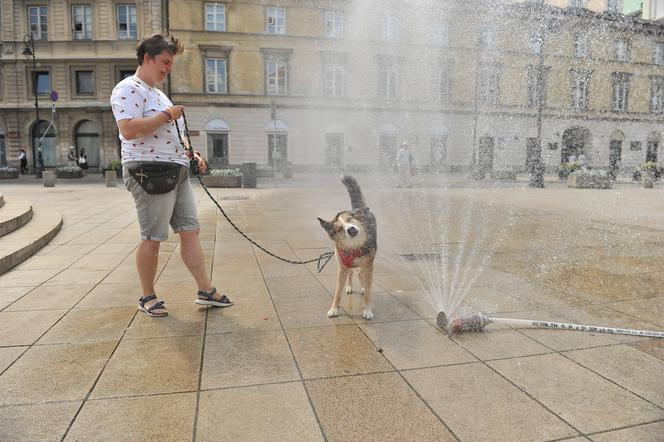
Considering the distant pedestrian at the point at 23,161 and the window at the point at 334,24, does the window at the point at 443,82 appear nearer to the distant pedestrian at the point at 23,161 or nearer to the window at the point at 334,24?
the window at the point at 334,24

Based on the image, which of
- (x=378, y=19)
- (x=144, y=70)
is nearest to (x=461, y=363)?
(x=144, y=70)

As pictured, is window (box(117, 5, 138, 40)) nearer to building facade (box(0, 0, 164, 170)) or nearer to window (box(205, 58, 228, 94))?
building facade (box(0, 0, 164, 170))

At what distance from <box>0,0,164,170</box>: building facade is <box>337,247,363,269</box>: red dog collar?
1251 inches

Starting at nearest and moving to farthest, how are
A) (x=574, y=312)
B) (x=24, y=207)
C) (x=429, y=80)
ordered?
1. (x=574, y=312)
2. (x=24, y=207)
3. (x=429, y=80)

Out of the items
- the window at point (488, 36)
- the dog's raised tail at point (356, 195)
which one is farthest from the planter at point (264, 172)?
the dog's raised tail at point (356, 195)

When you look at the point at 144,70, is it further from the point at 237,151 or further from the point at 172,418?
the point at 237,151

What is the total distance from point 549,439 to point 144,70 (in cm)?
348

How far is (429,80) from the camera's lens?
28.8 m

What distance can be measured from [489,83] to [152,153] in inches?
964

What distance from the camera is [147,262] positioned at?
365cm

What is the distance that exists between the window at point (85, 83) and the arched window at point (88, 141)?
2020 mm

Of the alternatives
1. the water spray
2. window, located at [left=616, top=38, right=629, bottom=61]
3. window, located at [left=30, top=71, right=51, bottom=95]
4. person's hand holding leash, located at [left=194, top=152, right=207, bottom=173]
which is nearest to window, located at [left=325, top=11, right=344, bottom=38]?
window, located at [left=30, top=71, right=51, bottom=95]

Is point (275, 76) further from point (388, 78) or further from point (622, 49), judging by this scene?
point (622, 49)

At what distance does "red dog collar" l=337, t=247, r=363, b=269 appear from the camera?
3466 millimetres
